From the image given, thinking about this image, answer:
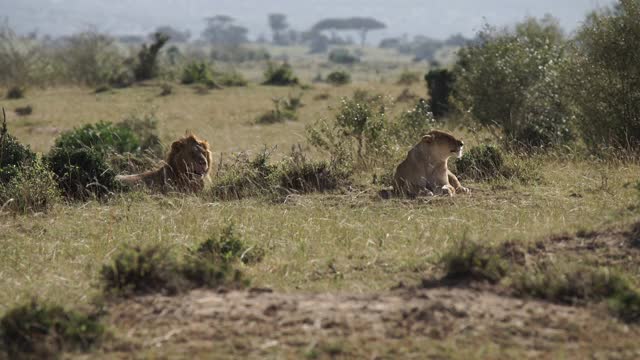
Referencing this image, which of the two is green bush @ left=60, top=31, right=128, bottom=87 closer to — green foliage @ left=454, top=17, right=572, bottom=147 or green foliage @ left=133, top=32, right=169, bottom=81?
green foliage @ left=133, top=32, right=169, bottom=81

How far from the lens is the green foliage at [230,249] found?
8.12 metres

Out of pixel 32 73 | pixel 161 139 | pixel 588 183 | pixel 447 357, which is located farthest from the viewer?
pixel 32 73

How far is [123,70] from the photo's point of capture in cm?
4347

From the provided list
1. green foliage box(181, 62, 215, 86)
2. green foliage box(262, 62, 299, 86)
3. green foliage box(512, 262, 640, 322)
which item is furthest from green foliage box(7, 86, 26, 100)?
green foliage box(512, 262, 640, 322)

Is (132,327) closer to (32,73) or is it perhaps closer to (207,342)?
(207,342)

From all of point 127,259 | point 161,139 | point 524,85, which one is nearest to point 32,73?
point 161,139

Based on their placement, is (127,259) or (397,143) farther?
(397,143)

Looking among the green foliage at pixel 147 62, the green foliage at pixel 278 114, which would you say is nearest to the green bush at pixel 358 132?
the green foliage at pixel 278 114

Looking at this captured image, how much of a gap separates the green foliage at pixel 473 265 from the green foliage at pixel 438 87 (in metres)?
21.1

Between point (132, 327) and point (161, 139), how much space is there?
1666 centimetres

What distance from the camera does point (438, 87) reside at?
29.2m

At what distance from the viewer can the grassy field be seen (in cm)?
727

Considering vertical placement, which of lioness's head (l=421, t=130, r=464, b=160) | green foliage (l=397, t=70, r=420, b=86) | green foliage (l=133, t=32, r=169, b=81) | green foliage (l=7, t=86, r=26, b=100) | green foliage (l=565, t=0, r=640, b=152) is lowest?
green foliage (l=7, t=86, r=26, b=100)

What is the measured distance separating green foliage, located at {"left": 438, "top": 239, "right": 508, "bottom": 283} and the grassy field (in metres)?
0.39
